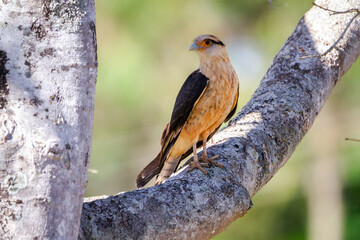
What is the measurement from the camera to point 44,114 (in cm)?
177

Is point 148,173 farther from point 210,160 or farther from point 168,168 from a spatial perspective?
point 210,160

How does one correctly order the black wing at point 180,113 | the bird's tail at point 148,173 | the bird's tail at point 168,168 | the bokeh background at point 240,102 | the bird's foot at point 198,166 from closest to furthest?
the bird's foot at point 198,166 → the bird's tail at point 148,173 → the black wing at point 180,113 → the bird's tail at point 168,168 → the bokeh background at point 240,102

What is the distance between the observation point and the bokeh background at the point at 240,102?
1381cm

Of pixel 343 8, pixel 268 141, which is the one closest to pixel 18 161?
pixel 268 141

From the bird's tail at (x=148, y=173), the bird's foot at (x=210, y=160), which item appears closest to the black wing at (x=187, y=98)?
the bird's tail at (x=148, y=173)

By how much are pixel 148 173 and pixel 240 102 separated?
10055 mm

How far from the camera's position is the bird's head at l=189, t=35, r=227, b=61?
4164mm

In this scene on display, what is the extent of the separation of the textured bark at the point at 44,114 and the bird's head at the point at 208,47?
2373 mm

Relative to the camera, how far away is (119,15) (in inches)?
614

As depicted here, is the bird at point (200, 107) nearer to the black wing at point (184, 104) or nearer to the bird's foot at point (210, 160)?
the black wing at point (184, 104)

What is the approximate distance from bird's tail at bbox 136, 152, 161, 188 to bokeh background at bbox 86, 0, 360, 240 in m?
9.62

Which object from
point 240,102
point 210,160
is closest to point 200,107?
point 210,160

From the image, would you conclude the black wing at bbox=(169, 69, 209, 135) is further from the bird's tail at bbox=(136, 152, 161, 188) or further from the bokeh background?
the bokeh background

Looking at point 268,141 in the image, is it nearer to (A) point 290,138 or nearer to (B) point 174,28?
(A) point 290,138
